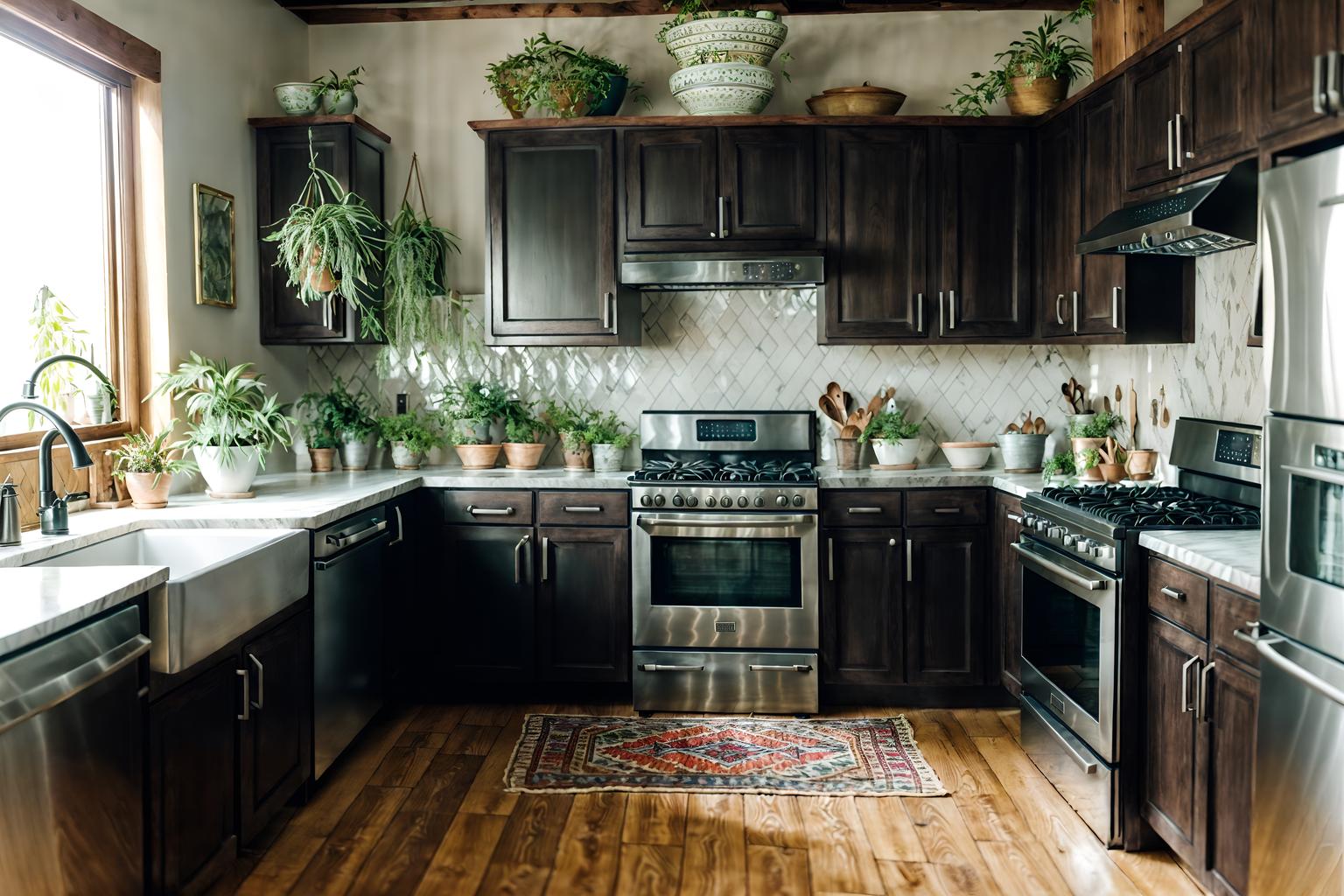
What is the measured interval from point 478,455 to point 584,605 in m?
0.78

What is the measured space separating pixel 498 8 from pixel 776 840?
359cm

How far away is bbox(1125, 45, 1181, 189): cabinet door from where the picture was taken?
3139 mm

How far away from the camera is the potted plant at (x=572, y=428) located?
4391 mm

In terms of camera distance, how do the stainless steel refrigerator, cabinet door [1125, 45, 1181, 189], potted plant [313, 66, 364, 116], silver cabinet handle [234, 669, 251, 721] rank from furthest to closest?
1. potted plant [313, 66, 364, 116]
2. cabinet door [1125, 45, 1181, 189]
3. silver cabinet handle [234, 669, 251, 721]
4. the stainless steel refrigerator

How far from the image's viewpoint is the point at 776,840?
9.78ft

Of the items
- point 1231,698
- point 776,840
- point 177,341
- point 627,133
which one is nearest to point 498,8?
point 627,133

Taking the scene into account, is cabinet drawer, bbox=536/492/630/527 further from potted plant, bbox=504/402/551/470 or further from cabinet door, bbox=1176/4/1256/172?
cabinet door, bbox=1176/4/1256/172

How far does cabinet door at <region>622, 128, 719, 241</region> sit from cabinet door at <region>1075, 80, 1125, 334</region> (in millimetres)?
1375

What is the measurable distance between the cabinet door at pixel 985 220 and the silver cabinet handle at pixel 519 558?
1.88m

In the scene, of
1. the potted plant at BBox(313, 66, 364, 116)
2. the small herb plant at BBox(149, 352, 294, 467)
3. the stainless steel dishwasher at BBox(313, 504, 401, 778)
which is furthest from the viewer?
the potted plant at BBox(313, 66, 364, 116)

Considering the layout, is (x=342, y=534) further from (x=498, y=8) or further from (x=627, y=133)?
(x=498, y=8)

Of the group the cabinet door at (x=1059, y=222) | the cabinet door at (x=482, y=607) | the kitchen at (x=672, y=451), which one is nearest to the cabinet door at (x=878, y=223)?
the kitchen at (x=672, y=451)

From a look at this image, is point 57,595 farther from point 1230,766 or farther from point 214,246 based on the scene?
point 1230,766

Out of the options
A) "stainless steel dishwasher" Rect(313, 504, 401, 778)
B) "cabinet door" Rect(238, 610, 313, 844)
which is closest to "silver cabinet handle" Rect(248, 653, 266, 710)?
"cabinet door" Rect(238, 610, 313, 844)
